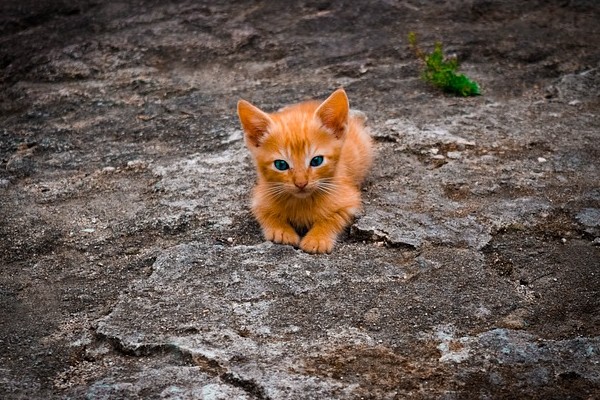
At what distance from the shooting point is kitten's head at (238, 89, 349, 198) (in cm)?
366

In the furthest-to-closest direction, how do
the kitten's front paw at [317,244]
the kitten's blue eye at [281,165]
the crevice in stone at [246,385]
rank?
the kitten's blue eye at [281,165] → the kitten's front paw at [317,244] → the crevice in stone at [246,385]

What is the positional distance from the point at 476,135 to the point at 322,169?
138 cm

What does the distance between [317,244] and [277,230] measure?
9.4 inches

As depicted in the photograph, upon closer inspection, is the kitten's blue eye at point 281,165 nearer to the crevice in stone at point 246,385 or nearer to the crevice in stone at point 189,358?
the crevice in stone at point 189,358

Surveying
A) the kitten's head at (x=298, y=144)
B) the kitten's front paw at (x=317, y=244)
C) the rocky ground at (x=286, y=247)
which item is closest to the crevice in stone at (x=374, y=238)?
the rocky ground at (x=286, y=247)

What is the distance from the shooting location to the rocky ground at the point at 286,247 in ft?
9.46

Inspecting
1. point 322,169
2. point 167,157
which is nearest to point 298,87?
point 167,157

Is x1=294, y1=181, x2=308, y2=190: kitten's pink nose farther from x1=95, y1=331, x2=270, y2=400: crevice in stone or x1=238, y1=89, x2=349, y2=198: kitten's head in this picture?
x1=95, y1=331, x2=270, y2=400: crevice in stone

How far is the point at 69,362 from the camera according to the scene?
2.96 m

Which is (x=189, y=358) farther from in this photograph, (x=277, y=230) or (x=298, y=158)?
(x=298, y=158)

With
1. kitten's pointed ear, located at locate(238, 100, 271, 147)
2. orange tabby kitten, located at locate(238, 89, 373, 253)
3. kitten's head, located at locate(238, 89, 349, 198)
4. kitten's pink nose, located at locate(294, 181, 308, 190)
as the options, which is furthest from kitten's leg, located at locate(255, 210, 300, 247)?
kitten's pointed ear, located at locate(238, 100, 271, 147)

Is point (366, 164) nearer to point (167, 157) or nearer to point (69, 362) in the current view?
point (167, 157)

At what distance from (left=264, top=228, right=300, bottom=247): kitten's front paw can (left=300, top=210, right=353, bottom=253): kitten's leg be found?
45 mm

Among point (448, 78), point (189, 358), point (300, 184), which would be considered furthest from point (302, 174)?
point (448, 78)
